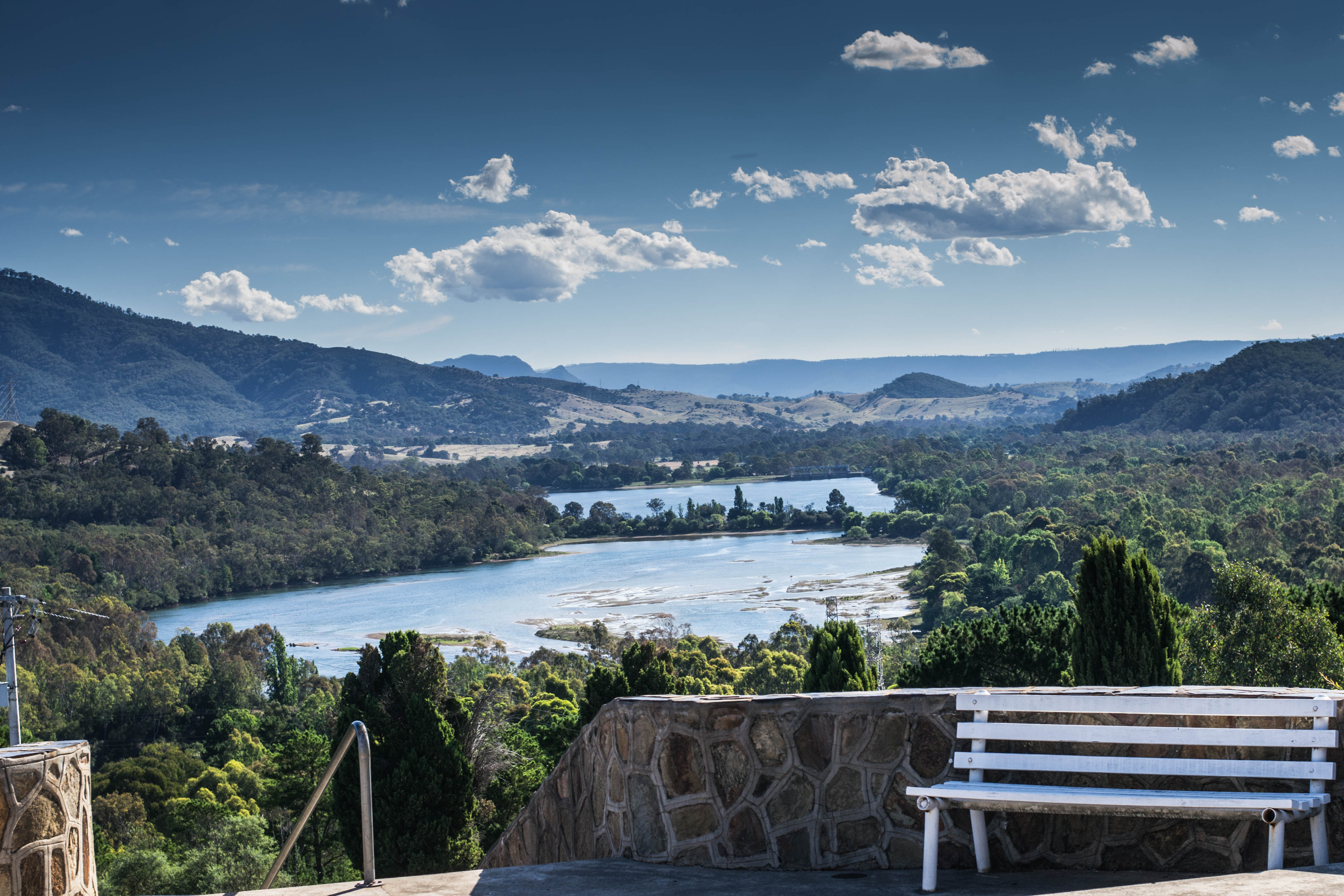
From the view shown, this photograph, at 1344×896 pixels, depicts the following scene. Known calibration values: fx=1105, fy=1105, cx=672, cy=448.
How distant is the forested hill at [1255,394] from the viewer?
148750 millimetres

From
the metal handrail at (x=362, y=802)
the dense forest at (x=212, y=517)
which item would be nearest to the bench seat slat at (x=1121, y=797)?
the metal handrail at (x=362, y=802)

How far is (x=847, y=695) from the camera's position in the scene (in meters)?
4.18

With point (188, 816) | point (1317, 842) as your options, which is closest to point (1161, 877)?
point (1317, 842)

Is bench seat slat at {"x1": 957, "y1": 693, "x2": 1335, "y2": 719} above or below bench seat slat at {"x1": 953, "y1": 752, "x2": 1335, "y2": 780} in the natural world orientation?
above

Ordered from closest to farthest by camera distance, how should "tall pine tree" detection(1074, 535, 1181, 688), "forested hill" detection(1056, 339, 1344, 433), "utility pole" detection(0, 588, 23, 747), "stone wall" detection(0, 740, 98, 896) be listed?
1. "stone wall" detection(0, 740, 98, 896)
2. "tall pine tree" detection(1074, 535, 1181, 688)
3. "utility pole" detection(0, 588, 23, 747)
4. "forested hill" detection(1056, 339, 1344, 433)

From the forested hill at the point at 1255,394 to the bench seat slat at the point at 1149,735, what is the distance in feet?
529

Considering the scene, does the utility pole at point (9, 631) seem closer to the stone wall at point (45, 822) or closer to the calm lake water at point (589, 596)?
the stone wall at point (45, 822)

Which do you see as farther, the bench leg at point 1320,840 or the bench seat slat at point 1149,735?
the bench seat slat at point 1149,735

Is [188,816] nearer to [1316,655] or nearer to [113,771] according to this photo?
[113,771]

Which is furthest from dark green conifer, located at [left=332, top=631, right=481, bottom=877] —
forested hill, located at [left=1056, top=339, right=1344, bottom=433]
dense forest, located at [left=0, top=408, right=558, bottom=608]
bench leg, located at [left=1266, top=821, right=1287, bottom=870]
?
forested hill, located at [left=1056, top=339, right=1344, bottom=433]

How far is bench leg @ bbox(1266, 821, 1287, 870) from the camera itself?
3.18 metres

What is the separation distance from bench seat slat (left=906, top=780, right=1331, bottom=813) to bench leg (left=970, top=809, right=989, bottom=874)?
0.48 ft

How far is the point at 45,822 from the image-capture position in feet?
9.32

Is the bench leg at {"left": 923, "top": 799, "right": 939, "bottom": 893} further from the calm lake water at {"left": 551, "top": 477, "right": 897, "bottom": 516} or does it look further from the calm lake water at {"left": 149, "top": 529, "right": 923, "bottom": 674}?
the calm lake water at {"left": 551, "top": 477, "right": 897, "bottom": 516}
